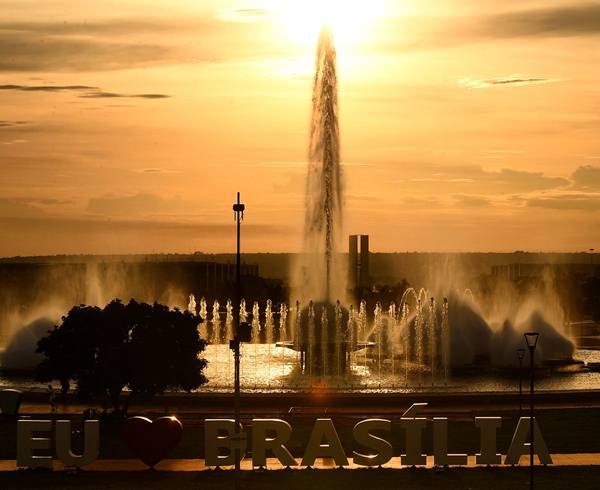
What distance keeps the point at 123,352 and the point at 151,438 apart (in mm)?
10054

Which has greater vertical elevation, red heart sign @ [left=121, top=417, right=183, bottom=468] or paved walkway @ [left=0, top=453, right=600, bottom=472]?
red heart sign @ [left=121, top=417, right=183, bottom=468]

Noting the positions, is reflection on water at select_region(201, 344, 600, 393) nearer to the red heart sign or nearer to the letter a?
the red heart sign

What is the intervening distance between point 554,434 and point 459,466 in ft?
29.1

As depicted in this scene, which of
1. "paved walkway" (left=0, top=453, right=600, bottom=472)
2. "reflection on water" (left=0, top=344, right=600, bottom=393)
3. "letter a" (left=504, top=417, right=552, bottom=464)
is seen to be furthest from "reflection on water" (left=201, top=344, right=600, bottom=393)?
"letter a" (left=504, top=417, right=552, bottom=464)

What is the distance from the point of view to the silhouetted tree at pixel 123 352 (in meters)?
50.9

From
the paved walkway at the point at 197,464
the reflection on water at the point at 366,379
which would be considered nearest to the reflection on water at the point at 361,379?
the reflection on water at the point at 366,379

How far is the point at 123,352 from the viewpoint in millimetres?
50969

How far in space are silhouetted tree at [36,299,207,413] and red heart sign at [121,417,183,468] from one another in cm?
930

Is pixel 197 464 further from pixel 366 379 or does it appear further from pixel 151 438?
pixel 366 379

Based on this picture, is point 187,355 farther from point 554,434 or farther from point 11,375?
point 11,375

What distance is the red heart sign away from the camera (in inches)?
1623

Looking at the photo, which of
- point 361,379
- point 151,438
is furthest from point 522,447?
point 361,379

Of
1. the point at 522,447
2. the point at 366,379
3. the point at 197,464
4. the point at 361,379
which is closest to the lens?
the point at 522,447

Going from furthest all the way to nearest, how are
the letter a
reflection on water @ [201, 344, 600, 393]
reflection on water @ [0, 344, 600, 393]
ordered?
reflection on water @ [201, 344, 600, 393]
reflection on water @ [0, 344, 600, 393]
the letter a
